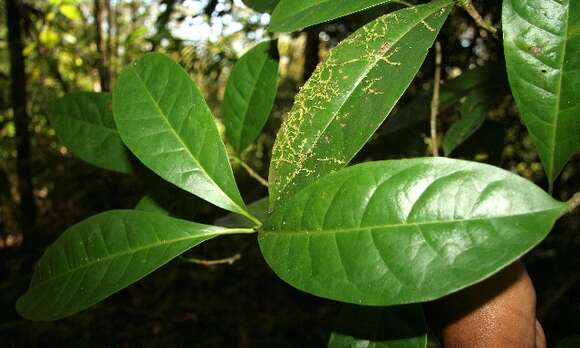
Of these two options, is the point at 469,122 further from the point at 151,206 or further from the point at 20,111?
the point at 20,111

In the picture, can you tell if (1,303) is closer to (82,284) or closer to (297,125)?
(82,284)

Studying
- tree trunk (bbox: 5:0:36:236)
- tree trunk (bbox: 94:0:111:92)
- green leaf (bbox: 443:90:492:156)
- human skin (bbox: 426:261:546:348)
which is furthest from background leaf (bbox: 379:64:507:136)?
tree trunk (bbox: 5:0:36:236)

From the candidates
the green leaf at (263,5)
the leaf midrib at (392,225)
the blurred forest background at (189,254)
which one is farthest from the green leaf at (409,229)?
the blurred forest background at (189,254)

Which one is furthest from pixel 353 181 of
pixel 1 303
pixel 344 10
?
pixel 1 303

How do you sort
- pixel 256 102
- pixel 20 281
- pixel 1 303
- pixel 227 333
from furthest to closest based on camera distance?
1. pixel 227 333
2. pixel 20 281
3. pixel 1 303
4. pixel 256 102

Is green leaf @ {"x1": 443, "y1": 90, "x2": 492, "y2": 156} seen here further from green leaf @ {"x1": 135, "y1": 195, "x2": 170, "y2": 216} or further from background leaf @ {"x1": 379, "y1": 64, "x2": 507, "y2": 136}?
green leaf @ {"x1": 135, "y1": 195, "x2": 170, "y2": 216}

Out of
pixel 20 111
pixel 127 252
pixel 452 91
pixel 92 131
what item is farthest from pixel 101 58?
pixel 127 252
